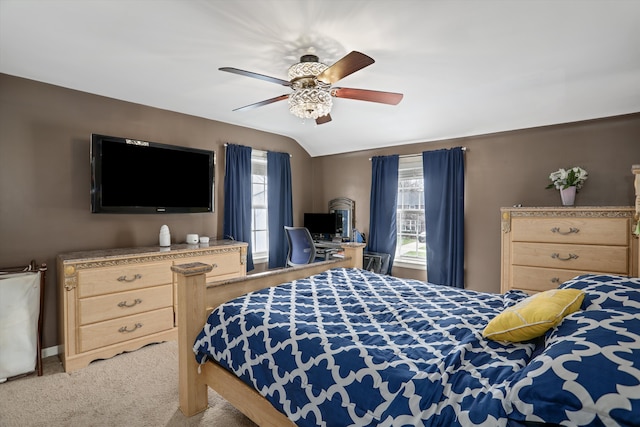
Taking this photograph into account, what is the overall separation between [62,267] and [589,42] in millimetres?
4330

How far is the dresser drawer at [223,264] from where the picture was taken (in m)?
3.50

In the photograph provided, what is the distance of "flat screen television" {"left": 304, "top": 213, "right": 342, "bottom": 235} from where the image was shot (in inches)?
210

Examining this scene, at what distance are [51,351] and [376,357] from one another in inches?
128

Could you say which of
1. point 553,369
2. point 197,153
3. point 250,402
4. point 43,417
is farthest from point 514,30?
point 43,417

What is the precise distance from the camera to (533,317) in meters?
1.33

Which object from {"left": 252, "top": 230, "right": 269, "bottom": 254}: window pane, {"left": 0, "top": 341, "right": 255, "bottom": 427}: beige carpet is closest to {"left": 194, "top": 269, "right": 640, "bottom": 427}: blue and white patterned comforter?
{"left": 0, "top": 341, "right": 255, "bottom": 427}: beige carpet

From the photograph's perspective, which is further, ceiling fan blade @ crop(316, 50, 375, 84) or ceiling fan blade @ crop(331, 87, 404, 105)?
ceiling fan blade @ crop(331, 87, 404, 105)

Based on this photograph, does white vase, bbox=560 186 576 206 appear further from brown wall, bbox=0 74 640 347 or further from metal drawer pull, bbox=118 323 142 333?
metal drawer pull, bbox=118 323 142 333

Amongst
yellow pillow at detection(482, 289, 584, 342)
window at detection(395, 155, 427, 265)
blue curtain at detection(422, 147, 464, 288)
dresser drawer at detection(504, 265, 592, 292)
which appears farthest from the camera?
window at detection(395, 155, 427, 265)

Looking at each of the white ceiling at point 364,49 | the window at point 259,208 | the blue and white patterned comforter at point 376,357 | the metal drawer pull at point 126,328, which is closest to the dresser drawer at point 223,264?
the metal drawer pull at point 126,328

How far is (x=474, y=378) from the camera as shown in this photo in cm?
113

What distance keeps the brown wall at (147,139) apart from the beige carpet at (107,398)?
67cm

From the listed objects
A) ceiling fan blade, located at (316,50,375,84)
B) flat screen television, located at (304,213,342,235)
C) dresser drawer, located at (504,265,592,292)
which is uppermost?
ceiling fan blade, located at (316,50,375,84)

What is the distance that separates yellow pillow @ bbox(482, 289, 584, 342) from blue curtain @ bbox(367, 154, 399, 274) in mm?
3380
